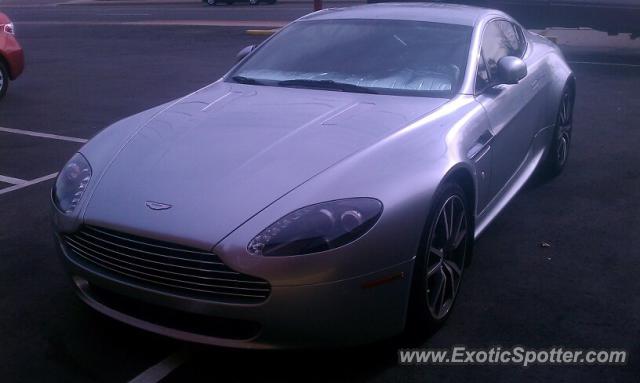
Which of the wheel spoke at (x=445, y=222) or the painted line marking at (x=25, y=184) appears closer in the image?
the wheel spoke at (x=445, y=222)

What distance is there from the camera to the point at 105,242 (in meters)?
3.60

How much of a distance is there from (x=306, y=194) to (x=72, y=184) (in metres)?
1.25

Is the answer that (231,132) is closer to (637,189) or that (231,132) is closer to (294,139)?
(294,139)

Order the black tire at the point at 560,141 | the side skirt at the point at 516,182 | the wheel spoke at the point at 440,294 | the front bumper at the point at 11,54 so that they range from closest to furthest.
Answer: the wheel spoke at the point at 440,294
the side skirt at the point at 516,182
the black tire at the point at 560,141
the front bumper at the point at 11,54

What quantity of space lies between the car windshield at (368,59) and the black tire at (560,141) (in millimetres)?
1649

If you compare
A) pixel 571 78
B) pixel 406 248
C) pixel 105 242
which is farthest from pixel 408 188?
pixel 571 78

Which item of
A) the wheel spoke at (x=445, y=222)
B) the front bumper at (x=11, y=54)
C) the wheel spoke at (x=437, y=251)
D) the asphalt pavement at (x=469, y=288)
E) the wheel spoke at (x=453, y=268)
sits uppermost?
the wheel spoke at (x=445, y=222)

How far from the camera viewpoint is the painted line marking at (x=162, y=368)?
356cm

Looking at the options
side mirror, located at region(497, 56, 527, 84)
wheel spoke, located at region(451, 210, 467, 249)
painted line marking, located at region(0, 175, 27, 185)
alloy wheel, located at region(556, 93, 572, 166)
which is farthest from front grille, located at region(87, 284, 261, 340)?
alloy wheel, located at region(556, 93, 572, 166)

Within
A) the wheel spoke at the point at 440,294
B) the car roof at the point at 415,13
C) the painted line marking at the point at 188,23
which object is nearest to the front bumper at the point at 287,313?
the wheel spoke at the point at 440,294

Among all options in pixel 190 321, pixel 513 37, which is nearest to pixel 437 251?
pixel 190 321

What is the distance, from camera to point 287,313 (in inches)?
131

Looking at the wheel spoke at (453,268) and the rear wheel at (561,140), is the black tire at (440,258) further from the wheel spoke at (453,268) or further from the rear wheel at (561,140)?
the rear wheel at (561,140)

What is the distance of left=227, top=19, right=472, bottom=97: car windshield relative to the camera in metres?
4.88
